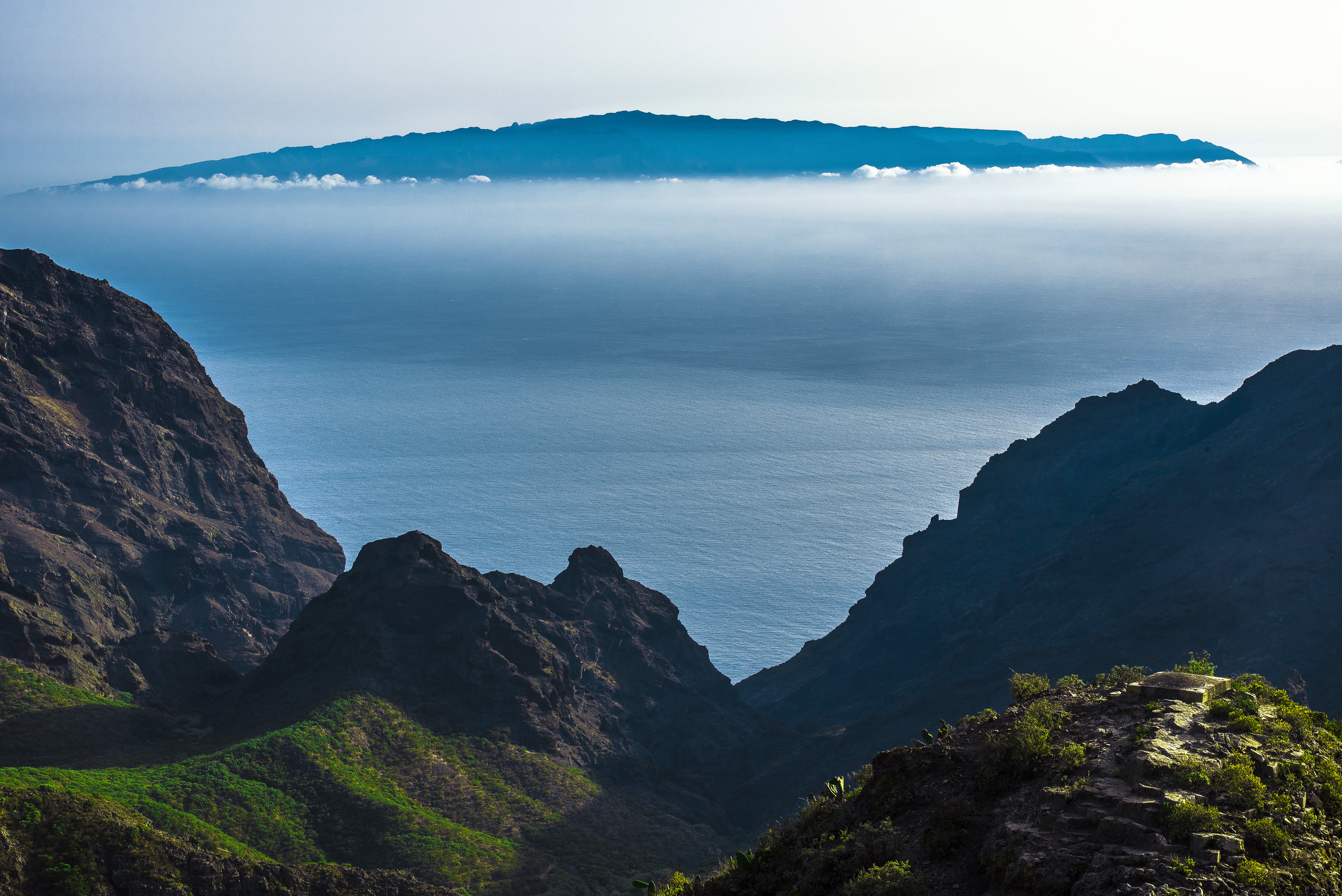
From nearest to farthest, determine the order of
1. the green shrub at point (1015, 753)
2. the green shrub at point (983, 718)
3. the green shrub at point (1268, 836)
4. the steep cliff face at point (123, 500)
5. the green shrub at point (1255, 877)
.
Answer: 1. the green shrub at point (1255, 877)
2. the green shrub at point (1268, 836)
3. the green shrub at point (1015, 753)
4. the green shrub at point (983, 718)
5. the steep cliff face at point (123, 500)

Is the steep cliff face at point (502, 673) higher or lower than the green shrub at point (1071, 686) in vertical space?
lower

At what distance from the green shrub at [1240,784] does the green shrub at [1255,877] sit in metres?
2.11

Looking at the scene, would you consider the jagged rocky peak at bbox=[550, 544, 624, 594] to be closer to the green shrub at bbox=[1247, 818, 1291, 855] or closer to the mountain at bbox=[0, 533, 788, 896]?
the mountain at bbox=[0, 533, 788, 896]

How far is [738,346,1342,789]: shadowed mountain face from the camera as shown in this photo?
74812 mm

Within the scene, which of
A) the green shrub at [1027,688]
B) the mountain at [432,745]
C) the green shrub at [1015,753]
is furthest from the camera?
the mountain at [432,745]

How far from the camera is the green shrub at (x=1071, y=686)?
28250 mm

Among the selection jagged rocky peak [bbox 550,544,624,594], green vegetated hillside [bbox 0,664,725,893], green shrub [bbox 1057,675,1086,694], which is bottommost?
green vegetated hillside [bbox 0,664,725,893]

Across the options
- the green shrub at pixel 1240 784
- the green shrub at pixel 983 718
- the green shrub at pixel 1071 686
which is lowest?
the green shrub at pixel 983 718

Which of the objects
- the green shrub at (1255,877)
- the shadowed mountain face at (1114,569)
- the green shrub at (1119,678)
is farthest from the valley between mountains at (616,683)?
the shadowed mountain face at (1114,569)

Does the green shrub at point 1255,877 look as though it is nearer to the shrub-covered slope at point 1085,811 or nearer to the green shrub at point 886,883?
the shrub-covered slope at point 1085,811

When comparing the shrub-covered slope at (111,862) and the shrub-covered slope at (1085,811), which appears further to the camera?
the shrub-covered slope at (111,862)

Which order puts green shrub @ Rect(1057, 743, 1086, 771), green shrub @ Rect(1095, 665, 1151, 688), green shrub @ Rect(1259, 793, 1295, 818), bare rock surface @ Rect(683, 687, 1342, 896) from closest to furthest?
bare rock surface @ Rect(683, 687, 1342, 896) → green shrub @ Rect(1259, 793, 1295, 818) → green shrub @ Rect(1057, 743, 1086, 771) → green shrub @ Rect(1095, 665, 1151, 688)

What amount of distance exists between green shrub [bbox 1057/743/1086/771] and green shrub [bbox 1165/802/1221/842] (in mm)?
2788

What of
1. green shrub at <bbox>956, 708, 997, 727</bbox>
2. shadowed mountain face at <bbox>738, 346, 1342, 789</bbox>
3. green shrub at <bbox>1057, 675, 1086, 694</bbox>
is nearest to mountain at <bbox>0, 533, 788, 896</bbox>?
shadowed mountain face at <bbox>738, 346, 1342, 789</bbox>
